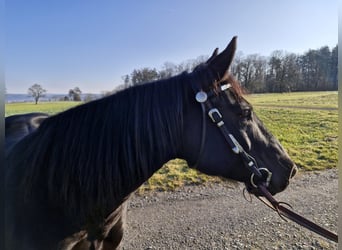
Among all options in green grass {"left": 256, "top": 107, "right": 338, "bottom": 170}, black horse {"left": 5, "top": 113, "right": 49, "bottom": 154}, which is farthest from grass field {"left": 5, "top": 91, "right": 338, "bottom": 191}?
black horse {"left": 5, "top": 113, "right": 49, "bottom": 154}

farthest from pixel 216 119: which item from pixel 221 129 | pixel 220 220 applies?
pixel 220 220

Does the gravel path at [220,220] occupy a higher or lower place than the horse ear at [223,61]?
lower

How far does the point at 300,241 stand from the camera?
10.5 feet

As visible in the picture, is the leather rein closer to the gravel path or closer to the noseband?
the noseband

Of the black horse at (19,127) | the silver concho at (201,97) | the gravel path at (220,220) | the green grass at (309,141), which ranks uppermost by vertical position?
the silver concho at (201,97)

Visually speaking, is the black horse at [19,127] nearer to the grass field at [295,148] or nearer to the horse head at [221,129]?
the grass field at [295,148]

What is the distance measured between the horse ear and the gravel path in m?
1.43

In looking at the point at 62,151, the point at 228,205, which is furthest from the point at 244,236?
the point at 62,151

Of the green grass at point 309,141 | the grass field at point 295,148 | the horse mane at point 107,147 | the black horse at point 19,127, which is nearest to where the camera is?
the horse mane at point 107,147

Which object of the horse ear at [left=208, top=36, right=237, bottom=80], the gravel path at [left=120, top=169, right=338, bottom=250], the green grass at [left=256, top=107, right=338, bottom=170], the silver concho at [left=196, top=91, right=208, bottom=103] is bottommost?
the green grass at [left=256, top=107, right=338, bottom=170]

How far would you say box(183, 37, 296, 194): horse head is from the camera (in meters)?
1.52

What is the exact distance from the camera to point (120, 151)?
1.45 meters

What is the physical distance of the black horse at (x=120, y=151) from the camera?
4.75 feet

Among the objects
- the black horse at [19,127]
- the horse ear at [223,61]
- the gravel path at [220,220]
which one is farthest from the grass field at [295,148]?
the gravel path at [220,220]
